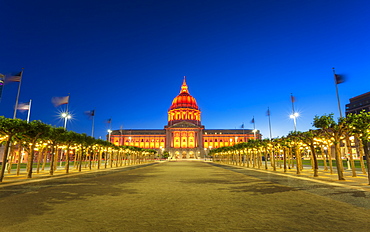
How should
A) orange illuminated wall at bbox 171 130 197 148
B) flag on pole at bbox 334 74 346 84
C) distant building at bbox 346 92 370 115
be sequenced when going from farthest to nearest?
orange illuminated wall at bbox 171 130 197 148, distant building at bbox 346 92 370 115, flag on pole at bbox 334 74 346 84

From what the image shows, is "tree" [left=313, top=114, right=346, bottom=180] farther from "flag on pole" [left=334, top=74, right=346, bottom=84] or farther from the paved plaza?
"flag on pole" [left=334, top=74, right=346, bottom=84]

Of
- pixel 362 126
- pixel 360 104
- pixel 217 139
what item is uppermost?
pixel 360 104

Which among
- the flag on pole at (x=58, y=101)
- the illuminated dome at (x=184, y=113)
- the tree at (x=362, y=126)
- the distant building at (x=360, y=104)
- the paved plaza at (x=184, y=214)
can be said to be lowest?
the paved plaza at (x=184, y=214)

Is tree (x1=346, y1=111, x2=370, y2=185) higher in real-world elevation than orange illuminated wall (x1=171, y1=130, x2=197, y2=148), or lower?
lower

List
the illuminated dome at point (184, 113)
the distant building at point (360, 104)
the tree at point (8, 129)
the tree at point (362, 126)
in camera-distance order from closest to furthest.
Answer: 1. the tree at point (362, 126)
2. the tree at point (8, 129)
3. the distant building at point (360, 104)
4. the illuminated dome at point (184, 113)

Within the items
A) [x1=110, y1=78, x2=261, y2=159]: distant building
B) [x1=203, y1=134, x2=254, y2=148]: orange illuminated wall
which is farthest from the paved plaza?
[x1=203, y1=134, x2=254, y2=148]: orange illuminated wall

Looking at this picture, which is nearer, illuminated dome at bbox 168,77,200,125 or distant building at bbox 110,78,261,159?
distant building at bbox 110,78,261,159

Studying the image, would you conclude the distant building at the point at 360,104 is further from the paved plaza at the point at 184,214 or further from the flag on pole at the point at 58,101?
the flag on pole at the point at 58,101

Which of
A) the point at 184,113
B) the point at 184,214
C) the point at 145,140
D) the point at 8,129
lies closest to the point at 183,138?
the point at 184,113

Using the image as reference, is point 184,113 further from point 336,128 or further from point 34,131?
point 336,128

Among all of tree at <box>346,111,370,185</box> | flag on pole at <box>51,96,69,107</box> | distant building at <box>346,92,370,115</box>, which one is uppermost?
distant building at <box>346,92,370,115</box>

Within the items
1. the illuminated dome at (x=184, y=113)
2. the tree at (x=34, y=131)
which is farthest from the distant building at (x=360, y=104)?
the tree at (x=34, y=131)

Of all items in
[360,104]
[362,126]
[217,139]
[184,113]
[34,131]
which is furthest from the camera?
[184,113]

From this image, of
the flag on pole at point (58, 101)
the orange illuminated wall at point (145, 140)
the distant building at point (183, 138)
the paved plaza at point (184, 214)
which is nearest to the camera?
the paved plaza at point (184, 214)
